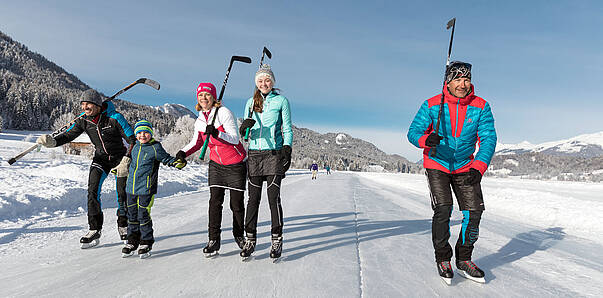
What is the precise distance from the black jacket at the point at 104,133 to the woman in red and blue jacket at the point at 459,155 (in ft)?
12.3

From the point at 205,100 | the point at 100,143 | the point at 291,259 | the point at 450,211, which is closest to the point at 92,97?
the point at 100,143

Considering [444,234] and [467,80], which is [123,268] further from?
[467,80]

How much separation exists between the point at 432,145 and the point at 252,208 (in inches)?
83.4

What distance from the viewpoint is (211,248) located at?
142 inches

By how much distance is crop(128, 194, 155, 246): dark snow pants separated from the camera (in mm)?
3660

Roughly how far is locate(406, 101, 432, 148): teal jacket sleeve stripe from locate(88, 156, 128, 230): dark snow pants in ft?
12.0

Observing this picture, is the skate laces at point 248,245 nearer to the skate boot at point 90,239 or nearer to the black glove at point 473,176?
the skate boot at point 90,239

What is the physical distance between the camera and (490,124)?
3.04 meters

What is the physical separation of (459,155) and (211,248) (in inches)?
114

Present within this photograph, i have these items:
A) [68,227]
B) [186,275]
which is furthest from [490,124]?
[68,227]

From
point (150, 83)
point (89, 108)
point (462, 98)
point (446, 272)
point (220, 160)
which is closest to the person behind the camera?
point (446, 272)

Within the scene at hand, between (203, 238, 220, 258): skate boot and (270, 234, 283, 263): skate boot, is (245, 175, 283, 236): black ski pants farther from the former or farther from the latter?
(203, 238, 220, 258): skate boot

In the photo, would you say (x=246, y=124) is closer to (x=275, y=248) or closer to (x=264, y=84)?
(x=264, y=84)

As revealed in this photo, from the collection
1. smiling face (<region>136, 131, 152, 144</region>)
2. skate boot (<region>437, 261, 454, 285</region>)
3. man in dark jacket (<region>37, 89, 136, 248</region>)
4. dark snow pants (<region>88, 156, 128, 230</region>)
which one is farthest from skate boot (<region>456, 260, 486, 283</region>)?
dark snow pants (<region>88, 156, 128, 230</region>)
